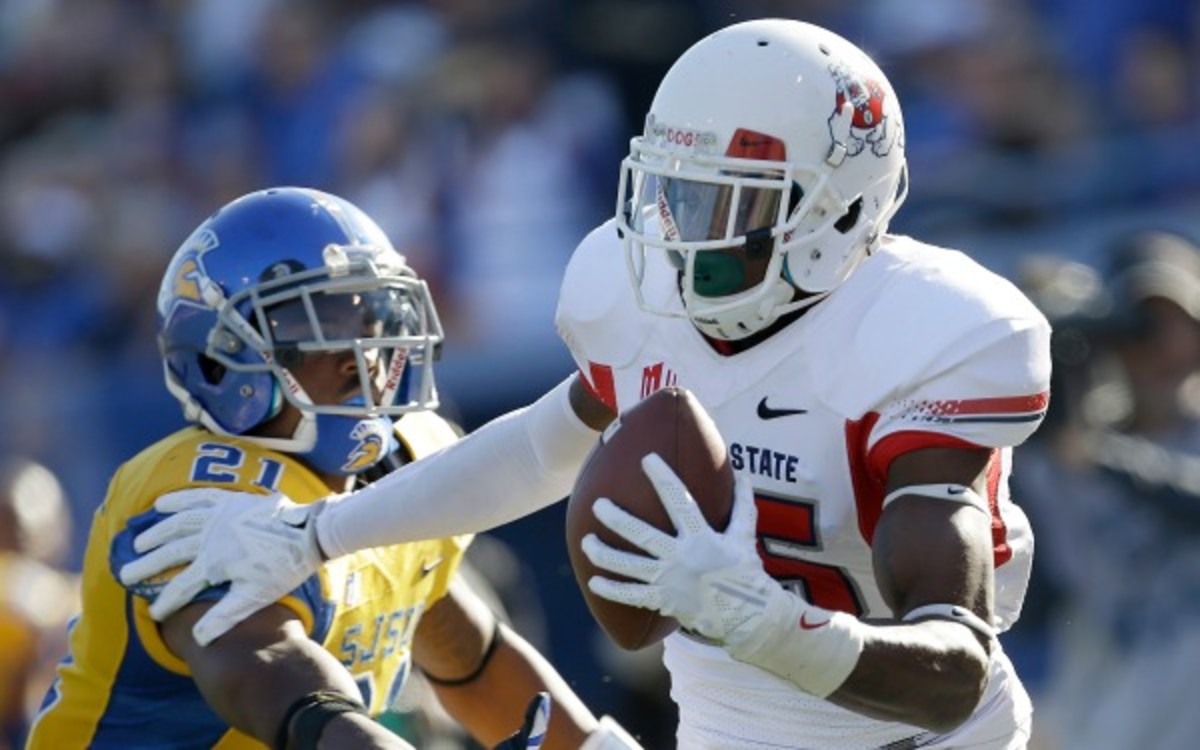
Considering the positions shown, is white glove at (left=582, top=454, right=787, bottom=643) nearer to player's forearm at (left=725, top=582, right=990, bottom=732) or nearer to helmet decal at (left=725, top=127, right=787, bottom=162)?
player's forearm at (left=725, top=582, right=990, bottom=732)

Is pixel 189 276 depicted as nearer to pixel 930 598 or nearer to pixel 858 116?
pixel 858 116

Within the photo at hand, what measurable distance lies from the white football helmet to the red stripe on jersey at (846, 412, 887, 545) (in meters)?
0.24

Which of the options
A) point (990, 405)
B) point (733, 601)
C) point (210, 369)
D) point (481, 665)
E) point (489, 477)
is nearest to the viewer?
point (733, 601)

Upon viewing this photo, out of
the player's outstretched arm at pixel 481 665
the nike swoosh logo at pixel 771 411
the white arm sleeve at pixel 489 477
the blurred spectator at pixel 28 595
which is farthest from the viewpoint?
the blurred spectator at pixel 28 595

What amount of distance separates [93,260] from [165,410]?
3.01 ft

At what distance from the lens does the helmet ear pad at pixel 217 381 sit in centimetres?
381

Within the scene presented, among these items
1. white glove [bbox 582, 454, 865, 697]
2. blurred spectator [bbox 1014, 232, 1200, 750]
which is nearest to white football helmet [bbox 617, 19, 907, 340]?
white glove [bbox 582, 454, 865, 697]

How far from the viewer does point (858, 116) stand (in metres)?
3.26

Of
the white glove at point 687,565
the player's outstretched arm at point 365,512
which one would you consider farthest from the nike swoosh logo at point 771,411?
the player's outstretched arm at point 365,512

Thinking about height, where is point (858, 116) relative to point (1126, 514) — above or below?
above

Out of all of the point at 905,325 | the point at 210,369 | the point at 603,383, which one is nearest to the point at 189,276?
the point at 210,369

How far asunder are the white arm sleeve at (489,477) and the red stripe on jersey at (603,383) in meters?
0.17

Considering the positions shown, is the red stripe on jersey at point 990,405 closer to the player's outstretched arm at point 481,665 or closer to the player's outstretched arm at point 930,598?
the player's outstretched arm at point 930,598

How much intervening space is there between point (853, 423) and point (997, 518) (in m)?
0.28
